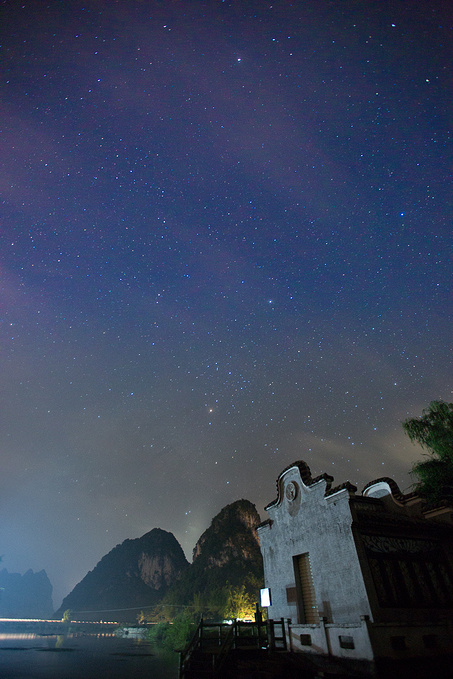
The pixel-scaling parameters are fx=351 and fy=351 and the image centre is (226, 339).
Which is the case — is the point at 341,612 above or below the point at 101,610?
below

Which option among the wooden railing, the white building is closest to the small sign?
the white building

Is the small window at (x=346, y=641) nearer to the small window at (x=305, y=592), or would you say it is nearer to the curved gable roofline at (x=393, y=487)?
the small window at (x=305, y=592)

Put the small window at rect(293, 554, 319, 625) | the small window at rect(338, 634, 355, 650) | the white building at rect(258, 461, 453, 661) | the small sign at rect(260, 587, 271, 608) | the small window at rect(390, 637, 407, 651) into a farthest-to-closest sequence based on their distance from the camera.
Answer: the small sign at rect(260, 587, 271, 608)
the small window at rect(293, 554, 319, 625)
the white building at rect(258, 461, 453, 661)
the small window at rect(338, 634, 355, 650)
the small window at rect(390, 637, 407, 651)

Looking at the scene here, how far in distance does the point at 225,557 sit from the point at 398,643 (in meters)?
142

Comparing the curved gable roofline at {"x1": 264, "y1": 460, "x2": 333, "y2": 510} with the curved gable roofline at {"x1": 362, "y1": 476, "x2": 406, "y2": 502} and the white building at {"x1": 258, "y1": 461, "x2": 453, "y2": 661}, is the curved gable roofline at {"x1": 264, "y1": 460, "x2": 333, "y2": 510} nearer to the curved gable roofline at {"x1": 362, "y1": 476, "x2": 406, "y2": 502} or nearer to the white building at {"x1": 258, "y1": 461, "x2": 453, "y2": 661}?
the white building at {"x1": 258, "y1": 461, "x2": 453, "y2": 661}

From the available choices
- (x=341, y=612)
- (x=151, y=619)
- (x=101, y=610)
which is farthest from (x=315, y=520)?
(x=101, y=610)

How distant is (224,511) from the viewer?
158625 mm

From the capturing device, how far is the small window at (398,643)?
46.5ft

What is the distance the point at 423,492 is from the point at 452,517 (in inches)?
82.1

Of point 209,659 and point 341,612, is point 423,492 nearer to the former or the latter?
point 341,612

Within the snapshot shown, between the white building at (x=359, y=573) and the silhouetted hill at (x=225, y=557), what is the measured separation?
103m

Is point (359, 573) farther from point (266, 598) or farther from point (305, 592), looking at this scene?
point (266, 598)

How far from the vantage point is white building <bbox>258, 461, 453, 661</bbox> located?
14.7 meters

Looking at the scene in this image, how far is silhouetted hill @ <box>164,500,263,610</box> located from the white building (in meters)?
103
